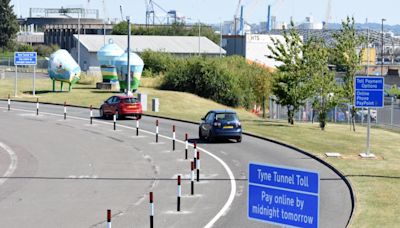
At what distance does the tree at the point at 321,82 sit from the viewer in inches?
1813

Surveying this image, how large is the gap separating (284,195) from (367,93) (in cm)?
2235

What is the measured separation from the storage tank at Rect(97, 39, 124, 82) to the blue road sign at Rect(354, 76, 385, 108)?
41965mm

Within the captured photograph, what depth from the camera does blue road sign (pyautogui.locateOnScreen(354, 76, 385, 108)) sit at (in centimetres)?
3025

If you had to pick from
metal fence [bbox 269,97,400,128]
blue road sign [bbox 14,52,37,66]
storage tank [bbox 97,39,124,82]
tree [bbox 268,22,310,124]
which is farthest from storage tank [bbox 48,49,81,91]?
tree [bbox 268,22,310,124]

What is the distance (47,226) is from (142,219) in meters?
2.27

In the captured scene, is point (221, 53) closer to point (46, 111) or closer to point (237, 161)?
point (46, 111)

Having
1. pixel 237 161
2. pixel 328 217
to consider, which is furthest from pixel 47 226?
pixel 237 161

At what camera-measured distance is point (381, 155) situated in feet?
104

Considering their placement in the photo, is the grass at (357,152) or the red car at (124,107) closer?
the grass at (357,152)

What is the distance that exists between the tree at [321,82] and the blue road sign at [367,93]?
15350 mm

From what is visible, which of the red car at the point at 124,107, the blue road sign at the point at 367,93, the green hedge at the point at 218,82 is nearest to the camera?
the blue road sign at the point at 367,93

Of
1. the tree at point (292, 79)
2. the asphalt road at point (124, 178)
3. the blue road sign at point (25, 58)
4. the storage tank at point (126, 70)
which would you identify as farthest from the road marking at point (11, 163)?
the storage tank at point (126, 70)

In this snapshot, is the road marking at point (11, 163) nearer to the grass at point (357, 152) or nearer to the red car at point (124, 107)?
the grass at point (357, 152)

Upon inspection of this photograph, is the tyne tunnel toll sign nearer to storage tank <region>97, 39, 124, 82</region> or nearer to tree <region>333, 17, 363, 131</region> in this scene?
tree <region>333, 17, 363, 131</region>
